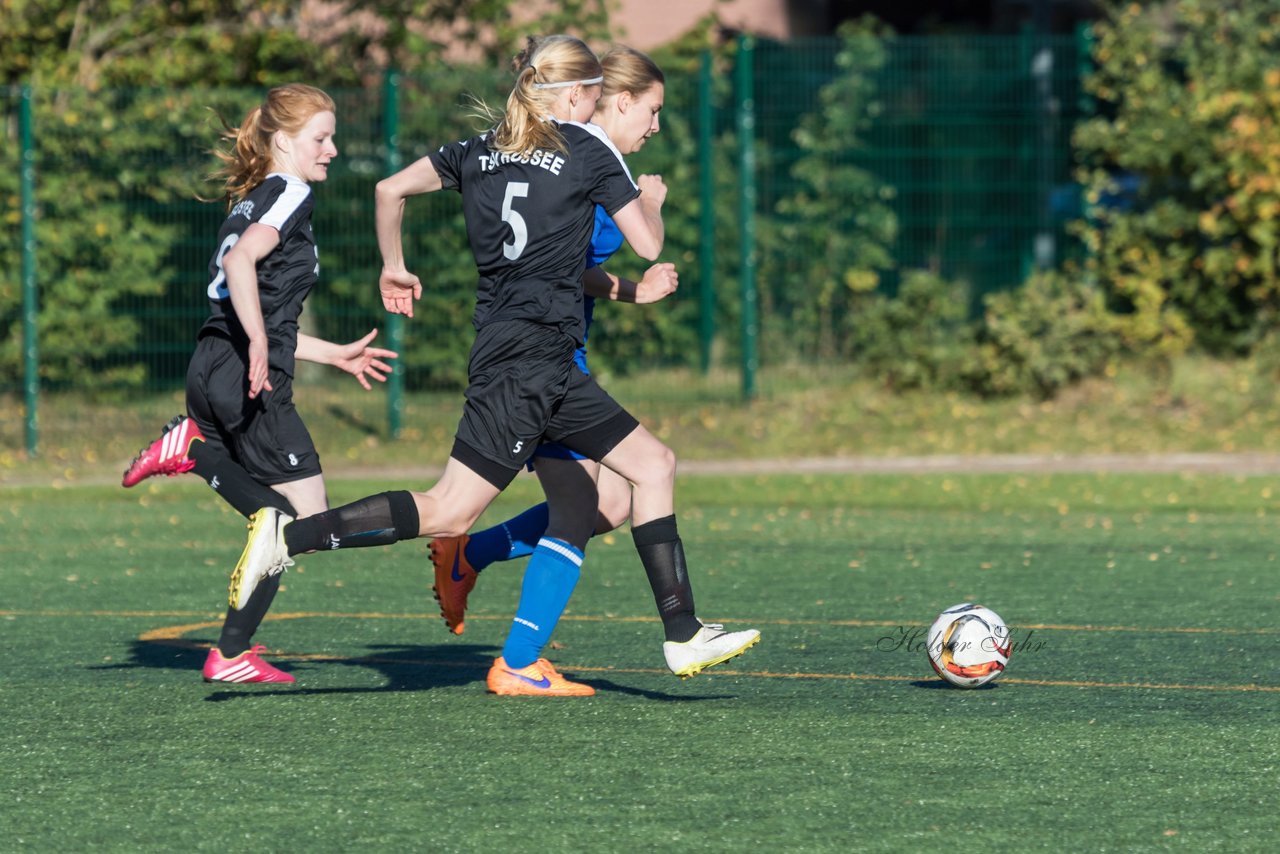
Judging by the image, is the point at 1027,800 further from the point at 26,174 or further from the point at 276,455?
the point at 26,174

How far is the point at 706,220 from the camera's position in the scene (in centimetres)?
1528

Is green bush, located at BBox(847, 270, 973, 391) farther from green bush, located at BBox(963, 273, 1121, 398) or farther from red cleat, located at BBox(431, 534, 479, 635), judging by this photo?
red cleat, located at BBox(431, 534, 479, 635)

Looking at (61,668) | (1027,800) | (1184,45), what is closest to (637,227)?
(1027,800)

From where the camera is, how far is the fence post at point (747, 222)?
1513cm

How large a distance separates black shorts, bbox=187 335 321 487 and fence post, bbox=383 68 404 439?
8.41m

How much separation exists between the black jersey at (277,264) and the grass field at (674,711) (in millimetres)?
1126

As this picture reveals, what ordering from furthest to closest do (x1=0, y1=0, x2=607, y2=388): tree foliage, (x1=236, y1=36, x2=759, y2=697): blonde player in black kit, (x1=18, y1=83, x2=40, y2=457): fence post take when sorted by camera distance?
1. (x1=0, y1=0, x2=607, y2=388): tree foliage
2. (x1=18, y1=83, x2=40, y2=457): fence post
3. (x1=236, y1=36, x2=759, y2=697): blonde player in black kit

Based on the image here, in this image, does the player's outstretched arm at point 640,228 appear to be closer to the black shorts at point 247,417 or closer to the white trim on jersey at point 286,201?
the white trim on jersey at point 286,201

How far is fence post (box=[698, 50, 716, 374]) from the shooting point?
595 inches

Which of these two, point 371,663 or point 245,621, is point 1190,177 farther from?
point 245,621

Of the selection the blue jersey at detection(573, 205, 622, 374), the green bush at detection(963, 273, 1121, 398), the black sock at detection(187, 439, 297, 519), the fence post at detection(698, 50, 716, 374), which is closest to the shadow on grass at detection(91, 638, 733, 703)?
the black sock at detection(187, 439, 297, 519)

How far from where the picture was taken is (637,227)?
5.60 meters

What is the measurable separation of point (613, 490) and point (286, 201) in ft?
4.50

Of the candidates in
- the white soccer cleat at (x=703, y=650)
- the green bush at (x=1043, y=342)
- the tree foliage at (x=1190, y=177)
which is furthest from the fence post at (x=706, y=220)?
the white soccer cleat at (x=703, y=650)
